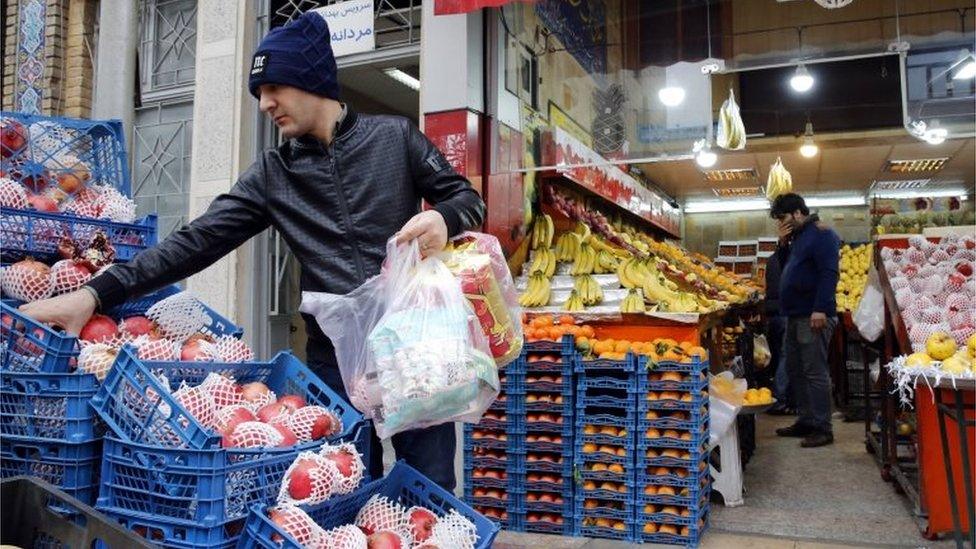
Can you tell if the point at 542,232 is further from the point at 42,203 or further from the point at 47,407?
the point at 47,407

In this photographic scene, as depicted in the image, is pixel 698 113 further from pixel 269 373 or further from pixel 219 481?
pixel 219 481

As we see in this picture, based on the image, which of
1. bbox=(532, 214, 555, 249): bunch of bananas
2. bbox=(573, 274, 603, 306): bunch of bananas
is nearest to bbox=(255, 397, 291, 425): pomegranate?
bbox=(573, 274, 603, 306): bunch of bananas

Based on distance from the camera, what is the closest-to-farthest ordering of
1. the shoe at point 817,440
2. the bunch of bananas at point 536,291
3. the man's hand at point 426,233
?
the man's hand at point 426,233 < the bunch of bananas at point 536,291 < the shoe at point 817,440

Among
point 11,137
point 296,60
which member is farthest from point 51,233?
point 296,60

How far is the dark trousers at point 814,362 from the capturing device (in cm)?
621

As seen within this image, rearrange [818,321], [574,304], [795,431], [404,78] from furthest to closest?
[404,78] < [795,431] < [818,321] < [574,304]

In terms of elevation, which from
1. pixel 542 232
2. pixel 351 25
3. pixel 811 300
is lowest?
pixel 811 300

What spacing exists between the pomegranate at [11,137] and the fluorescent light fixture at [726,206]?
14761mm

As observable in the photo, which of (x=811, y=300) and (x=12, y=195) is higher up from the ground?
(x=12, y=195)

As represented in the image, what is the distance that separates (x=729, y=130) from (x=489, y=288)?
4.22 metres

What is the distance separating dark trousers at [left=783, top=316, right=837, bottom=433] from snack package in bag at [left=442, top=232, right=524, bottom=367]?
4.69 metres

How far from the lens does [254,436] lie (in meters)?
1.75

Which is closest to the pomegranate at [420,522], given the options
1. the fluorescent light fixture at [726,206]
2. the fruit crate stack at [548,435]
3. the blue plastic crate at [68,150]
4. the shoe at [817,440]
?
the blue plastic crate at [68,150]

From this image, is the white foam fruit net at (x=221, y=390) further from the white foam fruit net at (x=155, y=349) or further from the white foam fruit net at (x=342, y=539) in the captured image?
the white foam fruit net at (x=342, y=539)
